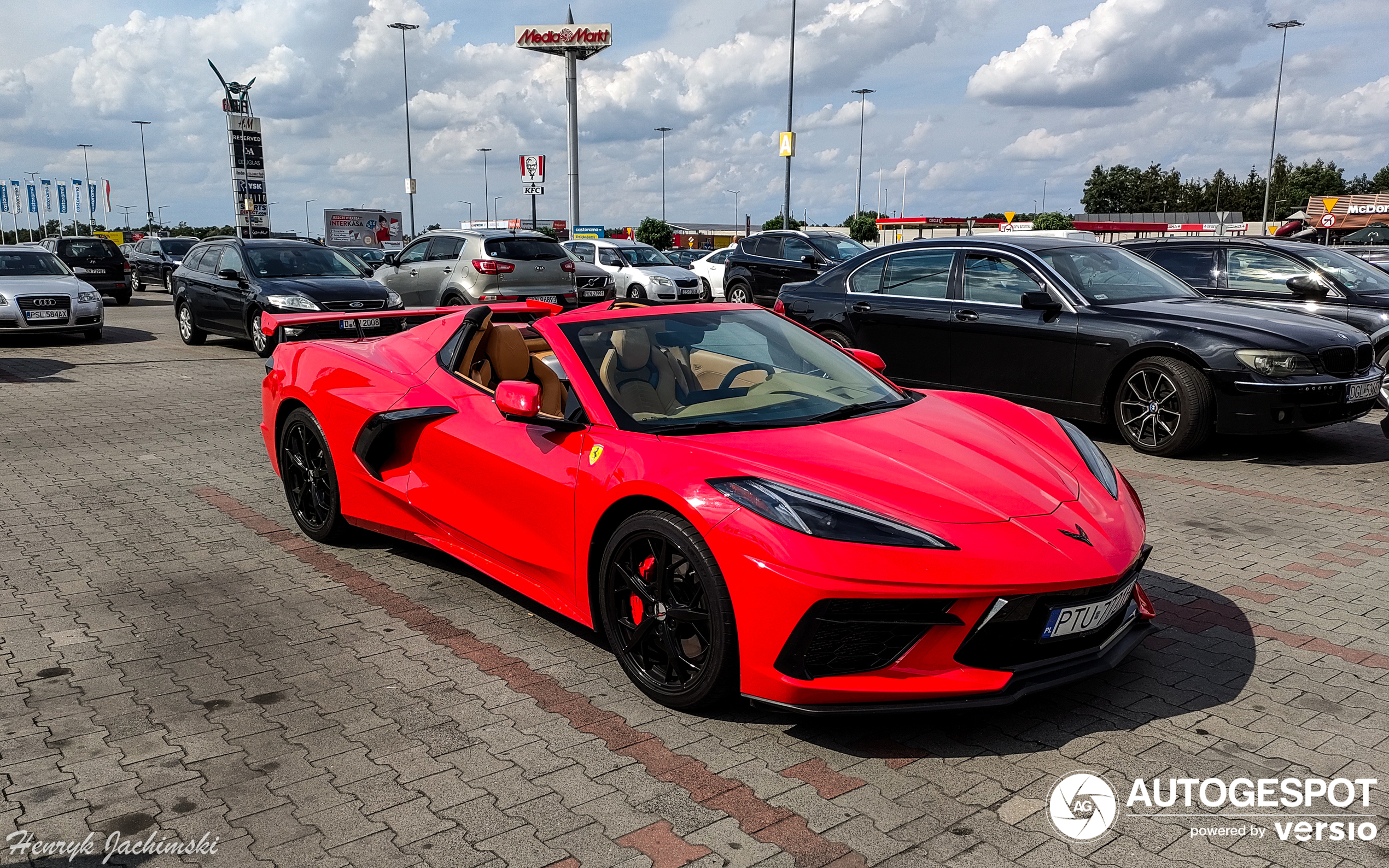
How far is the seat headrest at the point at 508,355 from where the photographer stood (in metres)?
4.58

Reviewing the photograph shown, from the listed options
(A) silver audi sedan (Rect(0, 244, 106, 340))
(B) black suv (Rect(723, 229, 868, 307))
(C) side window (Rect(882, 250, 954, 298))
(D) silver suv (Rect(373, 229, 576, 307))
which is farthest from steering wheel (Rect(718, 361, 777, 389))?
(A) silver audi sedan (Rect(0, 244, 106, 340))

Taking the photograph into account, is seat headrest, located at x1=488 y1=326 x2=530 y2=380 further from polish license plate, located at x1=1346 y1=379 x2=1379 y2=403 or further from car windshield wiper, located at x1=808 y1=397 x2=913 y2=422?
polish license plate, located at x1=1346 y1=379 x2=1379 y2=403

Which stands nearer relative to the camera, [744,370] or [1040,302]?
[744,370]

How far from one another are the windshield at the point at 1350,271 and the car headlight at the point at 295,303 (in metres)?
11.7

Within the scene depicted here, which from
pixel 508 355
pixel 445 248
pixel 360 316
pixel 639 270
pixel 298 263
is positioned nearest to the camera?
pixel 508 355

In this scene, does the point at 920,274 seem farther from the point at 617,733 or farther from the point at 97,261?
the point at 97,261

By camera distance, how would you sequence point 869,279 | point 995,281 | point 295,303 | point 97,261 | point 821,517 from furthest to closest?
point 97,261 → point 295,303 → point 869,279 → point 995,281 → point 821,517

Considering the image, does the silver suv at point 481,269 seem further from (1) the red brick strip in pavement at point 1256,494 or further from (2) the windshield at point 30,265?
(1) the red brick strip in pavement at point 1256,494

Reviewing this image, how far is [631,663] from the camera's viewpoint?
3641 mm

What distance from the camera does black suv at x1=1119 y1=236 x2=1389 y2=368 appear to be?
9891 mm

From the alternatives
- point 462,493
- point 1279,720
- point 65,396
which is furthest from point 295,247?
point 1279,720

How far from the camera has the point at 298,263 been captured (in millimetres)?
14844

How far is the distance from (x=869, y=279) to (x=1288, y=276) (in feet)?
13.9

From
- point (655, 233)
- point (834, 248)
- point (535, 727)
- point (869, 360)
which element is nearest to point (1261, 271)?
point (869, 360)
